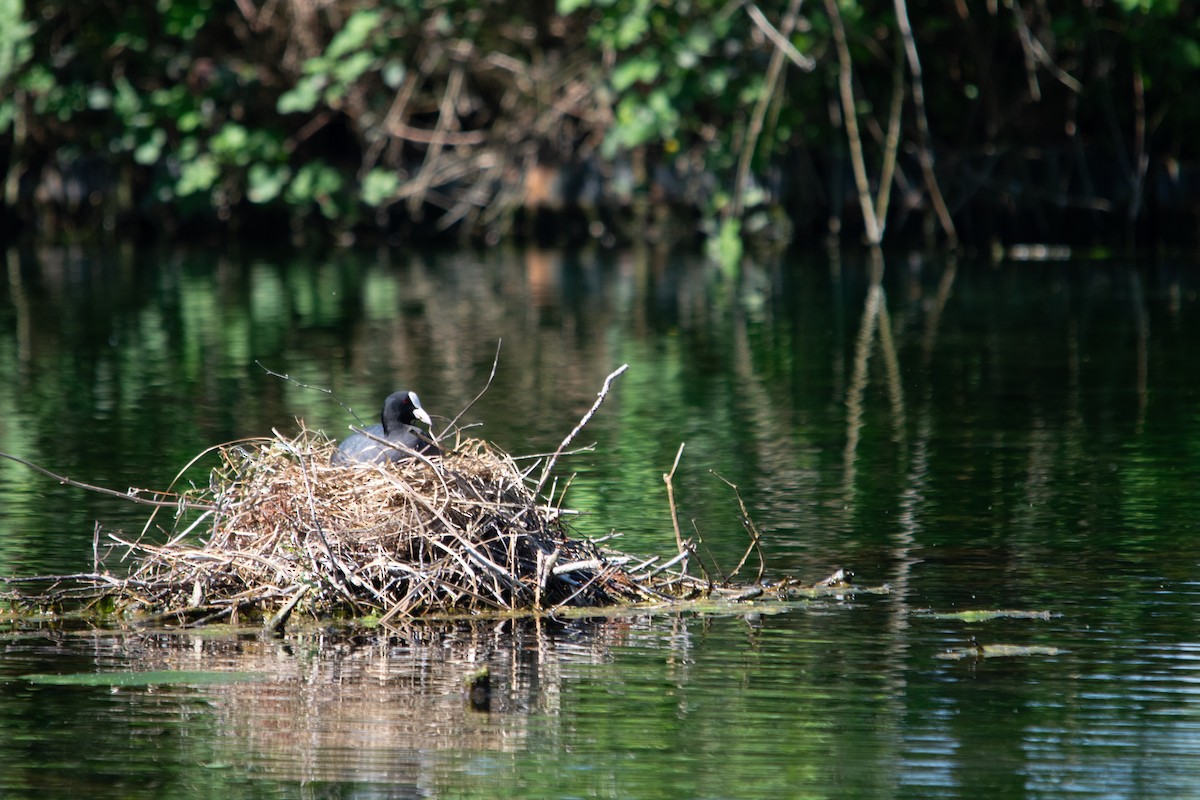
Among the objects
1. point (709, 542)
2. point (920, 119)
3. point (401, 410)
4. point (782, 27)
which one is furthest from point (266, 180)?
point (709, 542)

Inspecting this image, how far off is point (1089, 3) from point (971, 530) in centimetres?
1501

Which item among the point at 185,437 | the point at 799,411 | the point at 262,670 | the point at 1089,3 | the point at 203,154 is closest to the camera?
the point at 262,670

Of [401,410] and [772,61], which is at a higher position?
[772,61]

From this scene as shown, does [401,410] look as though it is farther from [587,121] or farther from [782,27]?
[587,121]

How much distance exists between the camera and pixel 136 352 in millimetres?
14383

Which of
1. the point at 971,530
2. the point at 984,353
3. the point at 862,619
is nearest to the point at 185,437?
the point at 971,530

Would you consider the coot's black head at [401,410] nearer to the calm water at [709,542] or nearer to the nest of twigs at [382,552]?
the calm water at [709,542]

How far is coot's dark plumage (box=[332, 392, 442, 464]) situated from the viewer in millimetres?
6965

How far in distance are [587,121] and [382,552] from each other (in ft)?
62.6

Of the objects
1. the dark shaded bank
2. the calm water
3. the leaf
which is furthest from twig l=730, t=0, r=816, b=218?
the leaf

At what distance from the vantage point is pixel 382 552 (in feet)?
21.1

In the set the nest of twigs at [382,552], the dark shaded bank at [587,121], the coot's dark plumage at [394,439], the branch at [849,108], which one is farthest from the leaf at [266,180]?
the nest of twigs at [382,552]

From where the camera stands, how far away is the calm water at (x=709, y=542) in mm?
4840

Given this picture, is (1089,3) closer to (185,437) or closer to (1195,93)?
(1195,93)
